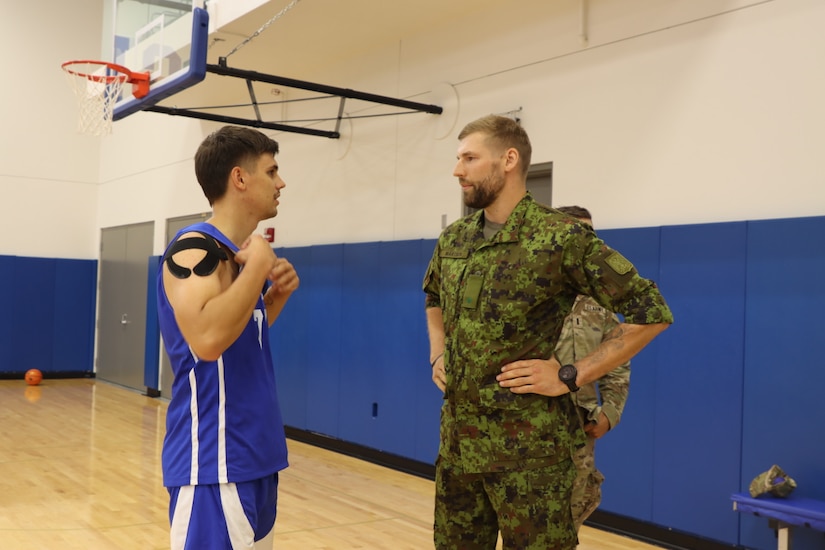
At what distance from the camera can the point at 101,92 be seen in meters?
7.37

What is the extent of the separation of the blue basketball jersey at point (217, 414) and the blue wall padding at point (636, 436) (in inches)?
142

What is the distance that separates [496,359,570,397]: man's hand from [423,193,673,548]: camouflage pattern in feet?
0.11

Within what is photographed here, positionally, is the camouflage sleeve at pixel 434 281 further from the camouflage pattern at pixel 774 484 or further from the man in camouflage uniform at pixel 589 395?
the camouflage pattern at pixel 774 484

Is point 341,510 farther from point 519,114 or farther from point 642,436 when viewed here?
point 519,114

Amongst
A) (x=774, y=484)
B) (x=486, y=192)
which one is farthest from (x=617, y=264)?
(x=774, y=484)

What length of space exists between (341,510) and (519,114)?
322cm

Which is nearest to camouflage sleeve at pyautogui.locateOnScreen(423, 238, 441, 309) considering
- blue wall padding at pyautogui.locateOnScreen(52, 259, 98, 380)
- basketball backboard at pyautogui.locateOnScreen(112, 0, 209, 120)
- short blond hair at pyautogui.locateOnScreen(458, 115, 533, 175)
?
short blond hair at pyautogui.locateOnScreen(458, 115, 533, 175)

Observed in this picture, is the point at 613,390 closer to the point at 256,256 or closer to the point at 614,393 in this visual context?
the point at 614,393

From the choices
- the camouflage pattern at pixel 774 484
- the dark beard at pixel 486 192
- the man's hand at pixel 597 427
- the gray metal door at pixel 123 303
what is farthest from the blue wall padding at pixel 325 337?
the dark beard at pixel 486 192

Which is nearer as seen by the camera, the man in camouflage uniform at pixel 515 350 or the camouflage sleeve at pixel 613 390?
the man in camouflage uniform at pixel 515 350

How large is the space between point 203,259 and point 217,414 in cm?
37

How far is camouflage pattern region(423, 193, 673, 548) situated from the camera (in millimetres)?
2207

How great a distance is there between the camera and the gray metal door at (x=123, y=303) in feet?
40.5

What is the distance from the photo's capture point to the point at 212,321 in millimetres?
1819
